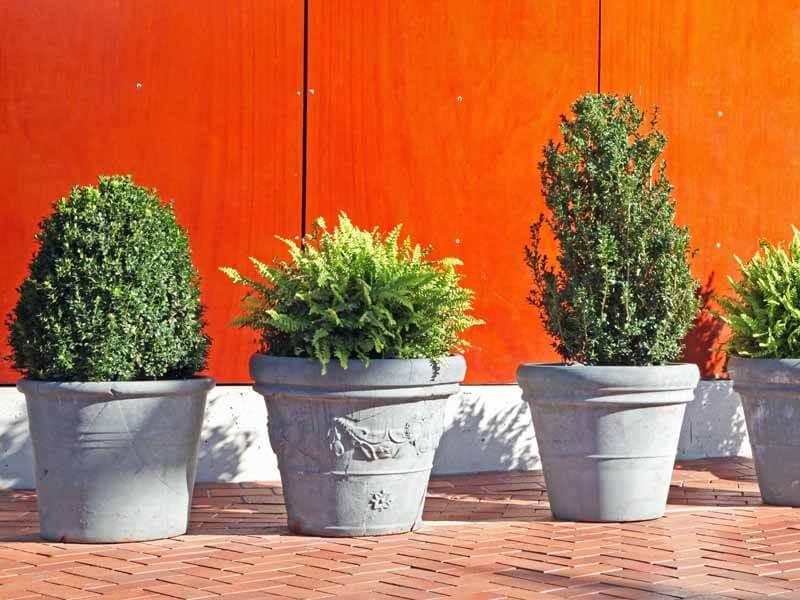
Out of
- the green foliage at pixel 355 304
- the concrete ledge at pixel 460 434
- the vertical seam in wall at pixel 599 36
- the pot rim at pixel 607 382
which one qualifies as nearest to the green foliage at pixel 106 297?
the green foliage at pixel 355 304

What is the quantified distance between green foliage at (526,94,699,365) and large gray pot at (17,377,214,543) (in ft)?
5.96

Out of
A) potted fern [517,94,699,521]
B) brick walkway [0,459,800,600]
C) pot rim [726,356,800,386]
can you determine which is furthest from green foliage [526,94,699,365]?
brick walkway [0,459,800,600]

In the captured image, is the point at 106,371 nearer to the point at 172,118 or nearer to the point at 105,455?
the point at 105,455

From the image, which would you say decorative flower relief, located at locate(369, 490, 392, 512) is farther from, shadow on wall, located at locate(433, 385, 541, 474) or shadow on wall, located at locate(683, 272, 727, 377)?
shadow on wall, located at locate(683, 272, 727, 377)

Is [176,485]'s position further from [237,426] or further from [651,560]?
[651,560]

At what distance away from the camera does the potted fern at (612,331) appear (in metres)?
5.47

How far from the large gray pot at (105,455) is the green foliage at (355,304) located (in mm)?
491

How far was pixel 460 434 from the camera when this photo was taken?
6.95m

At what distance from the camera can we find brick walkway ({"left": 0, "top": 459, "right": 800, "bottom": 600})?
14.0ft

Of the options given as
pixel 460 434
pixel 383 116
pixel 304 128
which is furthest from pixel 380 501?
pixel 383 116

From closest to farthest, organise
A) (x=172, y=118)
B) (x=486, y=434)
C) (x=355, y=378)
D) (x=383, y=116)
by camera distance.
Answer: (x=355, y=378)
(x=172, y=118)
(x=383, y=116)
(x=486, y=434)

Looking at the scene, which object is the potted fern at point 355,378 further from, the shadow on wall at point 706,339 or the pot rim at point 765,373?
the shadow on wall at point 706,339

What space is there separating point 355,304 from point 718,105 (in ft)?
11.9

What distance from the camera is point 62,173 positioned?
6.35m
